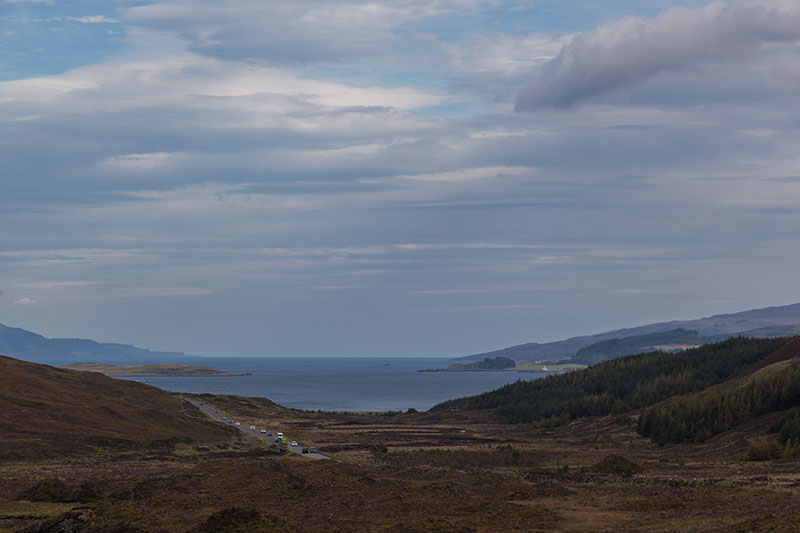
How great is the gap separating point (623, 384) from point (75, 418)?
99.7m

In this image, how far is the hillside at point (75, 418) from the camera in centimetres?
8250

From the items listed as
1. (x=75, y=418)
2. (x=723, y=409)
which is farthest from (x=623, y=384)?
(x=75, y=418)

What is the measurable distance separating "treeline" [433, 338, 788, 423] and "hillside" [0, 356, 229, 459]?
6301 centimetres

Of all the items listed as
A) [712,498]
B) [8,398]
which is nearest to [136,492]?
[712,498]

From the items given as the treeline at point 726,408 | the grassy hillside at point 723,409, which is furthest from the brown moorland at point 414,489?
the grassy hillside at point 723,409

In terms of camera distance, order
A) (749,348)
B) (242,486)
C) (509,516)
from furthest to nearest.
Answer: (749,348), (242,486), (509,516)

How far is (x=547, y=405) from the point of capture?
481 feet

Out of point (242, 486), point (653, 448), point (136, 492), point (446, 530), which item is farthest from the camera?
point (653, 448)

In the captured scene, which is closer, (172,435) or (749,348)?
(172,435)

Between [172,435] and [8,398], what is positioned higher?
[8,398]

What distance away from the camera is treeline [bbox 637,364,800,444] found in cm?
8931

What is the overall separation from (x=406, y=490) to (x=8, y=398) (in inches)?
2818

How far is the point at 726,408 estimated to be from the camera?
9138 cm

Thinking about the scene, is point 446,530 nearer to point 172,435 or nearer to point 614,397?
point 172,435
